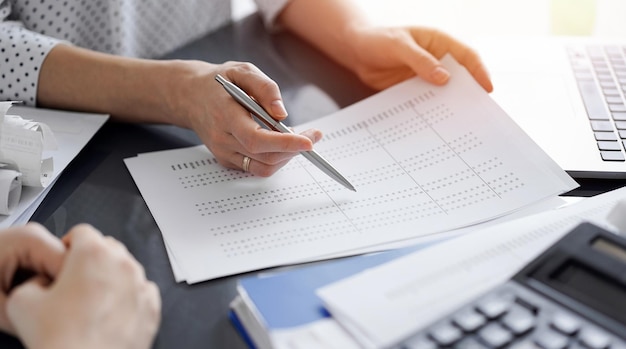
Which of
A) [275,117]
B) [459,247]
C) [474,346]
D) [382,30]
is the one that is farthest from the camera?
[382,30]

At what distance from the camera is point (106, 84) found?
981mm

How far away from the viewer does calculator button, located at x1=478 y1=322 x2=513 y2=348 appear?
588mm

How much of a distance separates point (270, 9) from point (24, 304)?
2.39 feet

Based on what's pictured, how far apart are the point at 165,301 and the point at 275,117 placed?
261 mm

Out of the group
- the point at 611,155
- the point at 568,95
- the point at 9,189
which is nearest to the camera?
the point at 9,189

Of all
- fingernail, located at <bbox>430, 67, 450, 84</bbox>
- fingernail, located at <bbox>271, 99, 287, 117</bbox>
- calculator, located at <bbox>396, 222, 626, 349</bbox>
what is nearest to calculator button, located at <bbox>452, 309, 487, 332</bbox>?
calculator, located at <bbox>396, 222, 626, 349</bbox>

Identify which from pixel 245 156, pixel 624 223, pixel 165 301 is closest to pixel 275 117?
pixel 245 156

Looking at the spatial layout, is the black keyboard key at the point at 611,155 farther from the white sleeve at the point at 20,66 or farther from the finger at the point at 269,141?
the white sleeve at the point at 20,66

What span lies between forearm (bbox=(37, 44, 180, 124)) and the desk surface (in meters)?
0.03

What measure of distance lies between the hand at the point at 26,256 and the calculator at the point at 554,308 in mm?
295

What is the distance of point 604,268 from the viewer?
65 centimetres

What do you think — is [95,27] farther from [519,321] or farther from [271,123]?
[519,321]

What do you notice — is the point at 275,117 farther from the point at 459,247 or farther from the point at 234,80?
the point at 459,247

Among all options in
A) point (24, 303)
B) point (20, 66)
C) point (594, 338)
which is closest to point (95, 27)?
point (20, 66)
